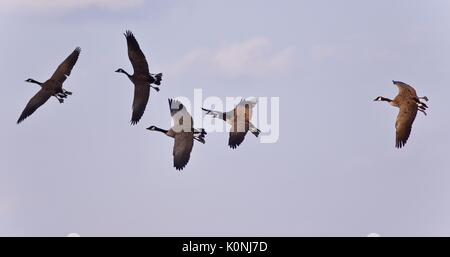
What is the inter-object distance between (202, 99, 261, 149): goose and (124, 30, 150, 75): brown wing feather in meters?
2.52

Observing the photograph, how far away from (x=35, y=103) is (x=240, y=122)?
19.1ft

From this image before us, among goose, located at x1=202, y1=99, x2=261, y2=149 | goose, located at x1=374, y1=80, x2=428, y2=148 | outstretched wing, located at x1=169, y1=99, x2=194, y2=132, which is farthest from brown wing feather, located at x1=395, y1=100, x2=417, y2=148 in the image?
outstretched wing, located at x1=169, y1=99, x2=194, y2=132

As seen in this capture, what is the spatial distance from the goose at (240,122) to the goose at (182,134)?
2.66 feet

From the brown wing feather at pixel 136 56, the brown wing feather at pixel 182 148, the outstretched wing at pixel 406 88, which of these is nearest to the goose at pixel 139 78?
the brown wing feather at pixel 136 56

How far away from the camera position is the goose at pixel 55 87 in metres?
35.0

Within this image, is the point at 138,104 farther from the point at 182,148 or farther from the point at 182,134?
the point at 182,148

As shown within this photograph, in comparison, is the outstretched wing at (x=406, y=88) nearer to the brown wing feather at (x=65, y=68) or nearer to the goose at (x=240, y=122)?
the goose at (x=240, y=122)

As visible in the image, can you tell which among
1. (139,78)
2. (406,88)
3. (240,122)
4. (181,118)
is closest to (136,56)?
(139,78)

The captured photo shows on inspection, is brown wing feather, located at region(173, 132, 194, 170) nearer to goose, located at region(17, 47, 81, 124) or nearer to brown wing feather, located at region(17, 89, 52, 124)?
goose, located at region(17, 47, 81, 124)
